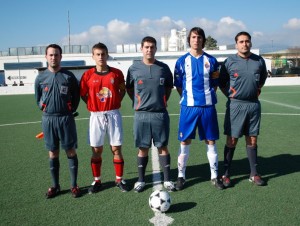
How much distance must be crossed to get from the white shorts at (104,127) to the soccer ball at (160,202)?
98cm

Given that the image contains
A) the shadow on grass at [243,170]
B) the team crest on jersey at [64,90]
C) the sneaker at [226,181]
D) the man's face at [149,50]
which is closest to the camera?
the team crest on jersey at [64,90]

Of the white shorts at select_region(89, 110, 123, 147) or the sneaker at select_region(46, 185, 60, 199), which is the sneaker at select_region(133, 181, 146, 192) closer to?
the white shorts at select_region(89, 110, 123, 147)

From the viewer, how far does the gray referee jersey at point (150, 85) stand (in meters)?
3.94

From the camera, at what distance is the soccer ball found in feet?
11.1

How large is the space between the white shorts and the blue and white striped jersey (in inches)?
38.7

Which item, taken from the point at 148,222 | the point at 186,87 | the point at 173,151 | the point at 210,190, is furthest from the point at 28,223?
the point at 173,151

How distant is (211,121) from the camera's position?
161 inches

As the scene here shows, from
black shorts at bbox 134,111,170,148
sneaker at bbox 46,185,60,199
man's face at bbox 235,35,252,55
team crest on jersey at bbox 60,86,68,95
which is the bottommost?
sneaker at bbox 46,185,60,199

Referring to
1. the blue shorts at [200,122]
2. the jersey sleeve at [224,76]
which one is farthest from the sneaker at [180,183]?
the jersey sleeve at [224,76]

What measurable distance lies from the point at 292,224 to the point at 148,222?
1495mm

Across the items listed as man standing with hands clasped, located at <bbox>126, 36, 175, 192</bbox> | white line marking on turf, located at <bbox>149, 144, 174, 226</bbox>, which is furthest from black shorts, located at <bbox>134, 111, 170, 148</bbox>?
white line marking on turf, located at <bbox>149, 144, 174, 226</bbox>

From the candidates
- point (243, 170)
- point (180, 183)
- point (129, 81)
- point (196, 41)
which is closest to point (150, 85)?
point (129, 81)

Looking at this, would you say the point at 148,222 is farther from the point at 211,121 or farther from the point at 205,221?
the point at 211,121

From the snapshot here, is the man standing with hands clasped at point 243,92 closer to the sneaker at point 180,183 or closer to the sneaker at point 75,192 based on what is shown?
the sneaker at point 180,183
